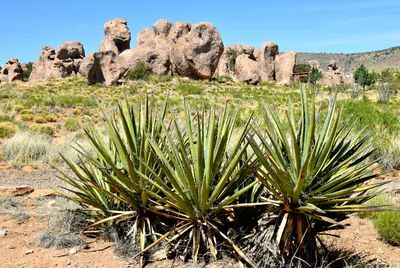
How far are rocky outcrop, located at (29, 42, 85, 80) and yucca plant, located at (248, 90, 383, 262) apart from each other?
57.5 metres

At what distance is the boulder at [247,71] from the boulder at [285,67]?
4.37 metres

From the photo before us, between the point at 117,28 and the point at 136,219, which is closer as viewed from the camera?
the point at 136,219

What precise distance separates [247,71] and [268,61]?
728cm

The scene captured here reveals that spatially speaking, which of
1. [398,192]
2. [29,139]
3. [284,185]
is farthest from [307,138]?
[29,139]

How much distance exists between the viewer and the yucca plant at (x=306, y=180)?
3262mm

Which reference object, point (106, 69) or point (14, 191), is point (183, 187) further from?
point (106, 69)

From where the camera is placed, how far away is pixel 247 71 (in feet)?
144

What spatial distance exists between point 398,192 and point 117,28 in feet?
153

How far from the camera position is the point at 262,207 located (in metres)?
3.85

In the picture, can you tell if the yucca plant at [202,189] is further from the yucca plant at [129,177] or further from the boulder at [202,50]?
the boulder at [202,50]

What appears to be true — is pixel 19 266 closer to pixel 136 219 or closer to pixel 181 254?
pixel 136 219

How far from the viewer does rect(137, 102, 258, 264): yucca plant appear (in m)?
3.47

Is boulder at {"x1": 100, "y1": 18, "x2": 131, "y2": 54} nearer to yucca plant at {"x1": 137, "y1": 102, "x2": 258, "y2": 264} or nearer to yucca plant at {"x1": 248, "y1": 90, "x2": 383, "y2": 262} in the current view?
yucca plant at {"x1": 137, "y1": 102, "x2": 258, "y2": 264}

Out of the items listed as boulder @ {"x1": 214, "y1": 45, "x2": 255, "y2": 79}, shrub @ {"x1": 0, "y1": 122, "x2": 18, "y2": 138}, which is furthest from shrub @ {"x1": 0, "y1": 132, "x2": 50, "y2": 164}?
boulder @ {"x1": 214, "y1": 45, "x2": 255, "y2": 79}
